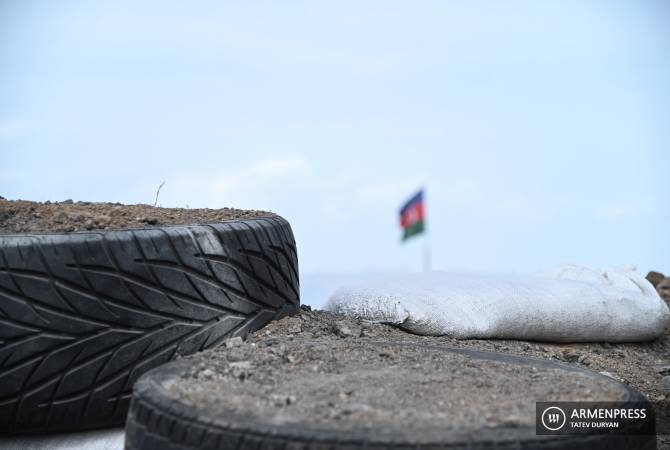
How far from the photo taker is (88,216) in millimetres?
3178

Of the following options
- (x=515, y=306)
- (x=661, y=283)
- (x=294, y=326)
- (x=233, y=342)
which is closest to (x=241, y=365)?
(x=233, y=342)

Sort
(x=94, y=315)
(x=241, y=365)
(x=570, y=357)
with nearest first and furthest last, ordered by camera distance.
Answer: (x=241, y=365)
(x=94, y=315)
(x=570, y=357)

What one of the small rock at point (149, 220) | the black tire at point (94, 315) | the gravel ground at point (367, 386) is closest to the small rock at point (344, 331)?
the gravel ground at point (367, 386)

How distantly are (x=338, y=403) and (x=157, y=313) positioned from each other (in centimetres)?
102

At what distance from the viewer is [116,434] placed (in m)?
2.91

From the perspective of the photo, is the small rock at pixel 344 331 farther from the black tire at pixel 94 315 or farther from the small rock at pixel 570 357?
Result: the small rock at pixel 570 357

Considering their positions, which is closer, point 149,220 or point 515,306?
point 149,220

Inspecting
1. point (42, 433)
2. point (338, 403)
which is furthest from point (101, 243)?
point (338, 403)

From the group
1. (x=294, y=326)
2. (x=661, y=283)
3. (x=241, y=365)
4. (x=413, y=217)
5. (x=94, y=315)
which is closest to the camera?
(x=241, y=365)

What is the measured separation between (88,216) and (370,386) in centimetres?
149

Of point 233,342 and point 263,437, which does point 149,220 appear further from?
point 263,437

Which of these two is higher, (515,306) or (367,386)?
(367,386)

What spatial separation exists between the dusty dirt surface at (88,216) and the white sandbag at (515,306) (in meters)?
0.96

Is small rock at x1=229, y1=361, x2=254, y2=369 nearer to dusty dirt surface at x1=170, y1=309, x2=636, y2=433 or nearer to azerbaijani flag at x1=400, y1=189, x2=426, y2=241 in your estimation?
dusty dirt surface at x1=170, y1=309, x2=636, y2=433
